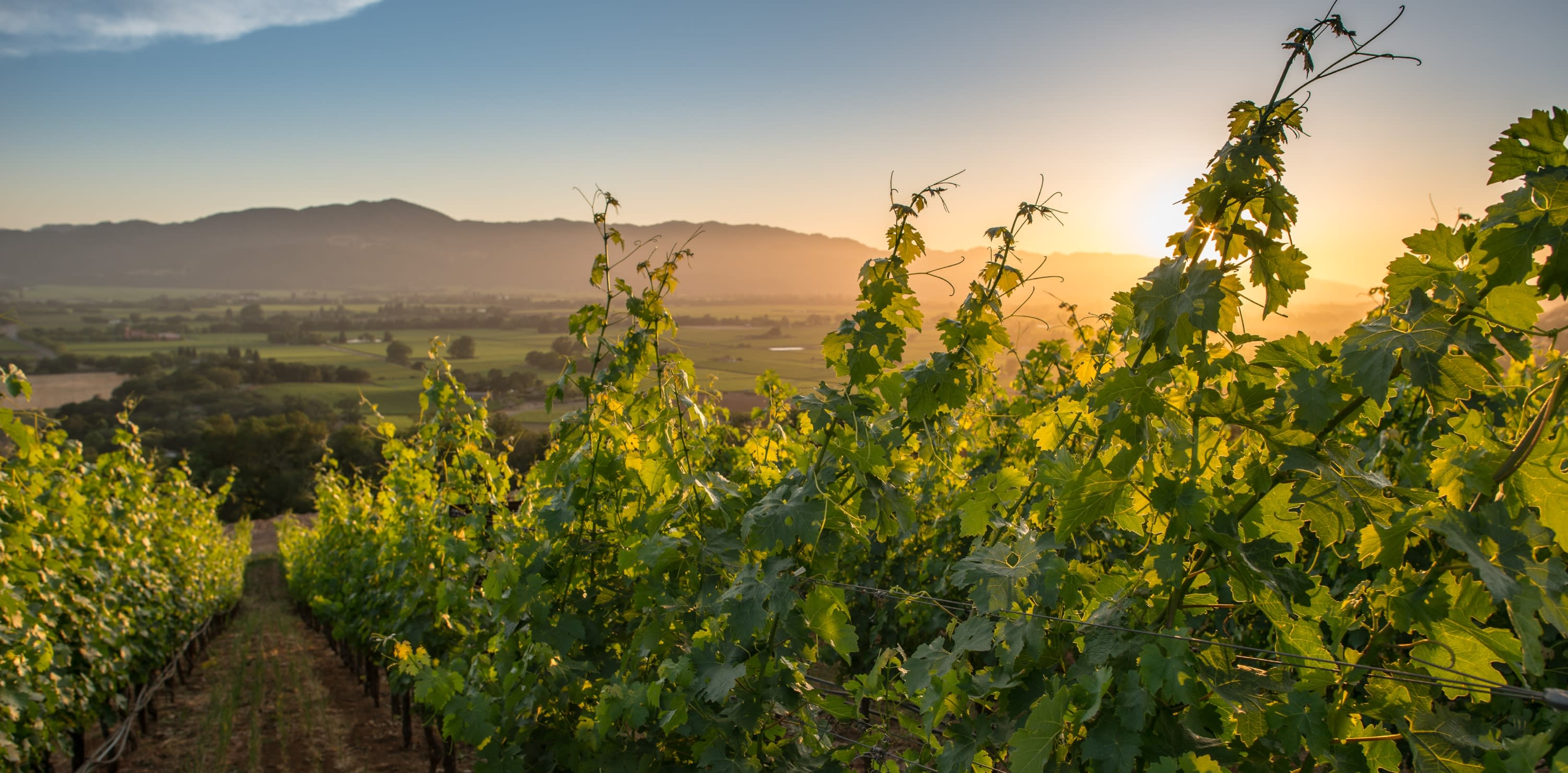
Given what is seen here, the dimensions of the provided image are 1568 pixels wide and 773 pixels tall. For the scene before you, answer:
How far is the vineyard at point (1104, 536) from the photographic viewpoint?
1337 mm

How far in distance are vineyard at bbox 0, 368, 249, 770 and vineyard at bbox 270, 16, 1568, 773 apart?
8.67ft

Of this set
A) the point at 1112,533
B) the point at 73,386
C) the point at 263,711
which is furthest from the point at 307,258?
the point at 1112,533

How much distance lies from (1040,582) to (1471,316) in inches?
37.6

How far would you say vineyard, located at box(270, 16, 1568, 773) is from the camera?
1331mm

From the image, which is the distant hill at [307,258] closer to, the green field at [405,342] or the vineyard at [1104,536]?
the green field at [405,342]

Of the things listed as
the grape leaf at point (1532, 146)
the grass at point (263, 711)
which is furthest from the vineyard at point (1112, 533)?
the grass at point (263, 711)

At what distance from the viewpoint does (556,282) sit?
431 feet

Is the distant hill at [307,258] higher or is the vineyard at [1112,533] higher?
the distant hill at [307,258]

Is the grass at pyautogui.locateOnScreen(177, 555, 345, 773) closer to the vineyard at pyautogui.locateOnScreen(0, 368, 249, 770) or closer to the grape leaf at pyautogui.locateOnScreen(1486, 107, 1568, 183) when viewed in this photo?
the vineyard at pyautogui.locateOnScreen(0, 368, 249, 770)

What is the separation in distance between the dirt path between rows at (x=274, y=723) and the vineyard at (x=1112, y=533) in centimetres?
495

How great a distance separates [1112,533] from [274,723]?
959 centimetres

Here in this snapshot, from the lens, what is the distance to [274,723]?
344 inches

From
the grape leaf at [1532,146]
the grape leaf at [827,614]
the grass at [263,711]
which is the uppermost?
the grape leaf at [1532,146]

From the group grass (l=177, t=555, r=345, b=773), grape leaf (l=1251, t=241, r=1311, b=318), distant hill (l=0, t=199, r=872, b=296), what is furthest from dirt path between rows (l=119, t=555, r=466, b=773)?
distant hill (l=0, t=199, r=872, b=296)
